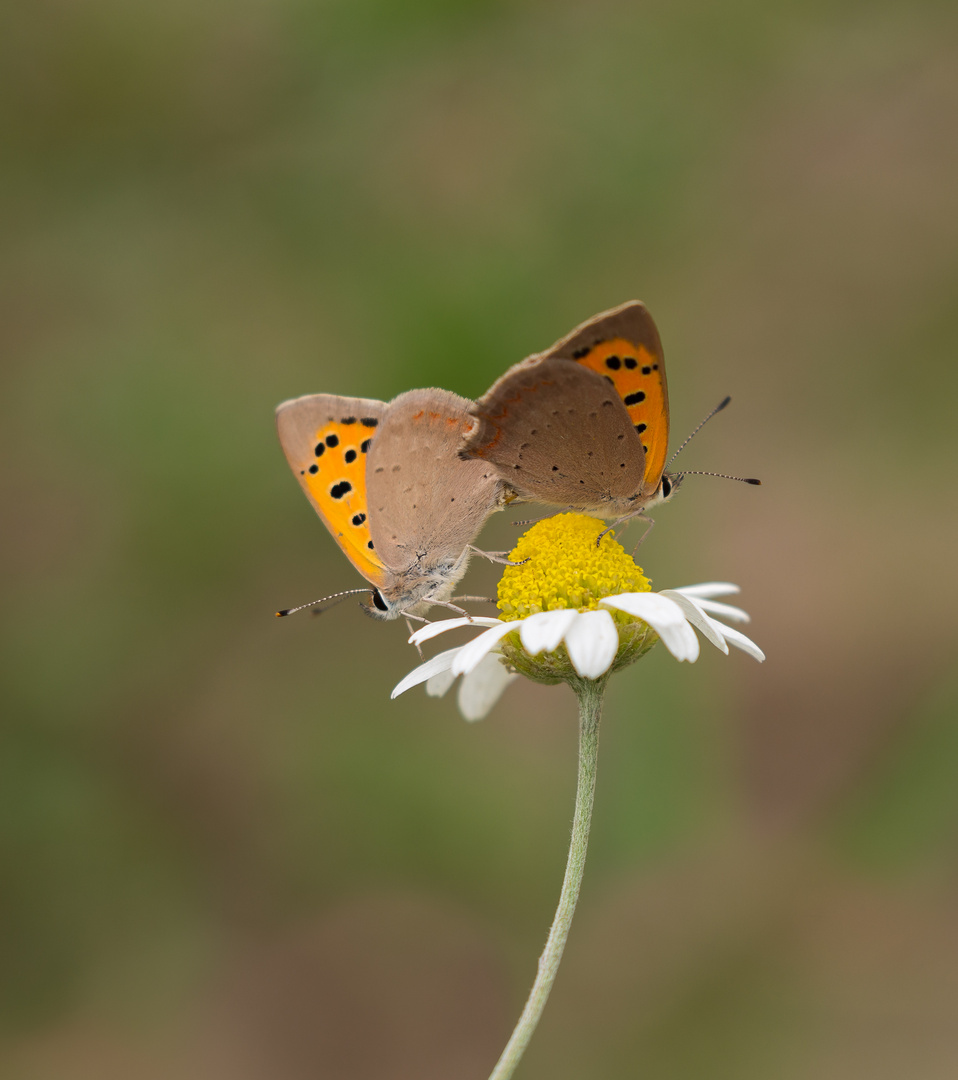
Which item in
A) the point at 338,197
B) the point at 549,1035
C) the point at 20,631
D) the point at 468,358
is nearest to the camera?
the point at 549,1035

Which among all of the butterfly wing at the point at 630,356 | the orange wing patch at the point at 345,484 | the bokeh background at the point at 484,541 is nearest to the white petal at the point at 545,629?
the butterfly wing at the point at 630,356

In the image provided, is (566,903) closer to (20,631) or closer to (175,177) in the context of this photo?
(20,631)

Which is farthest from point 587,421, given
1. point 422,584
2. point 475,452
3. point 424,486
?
point 422,584

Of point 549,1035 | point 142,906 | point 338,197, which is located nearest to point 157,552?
point 142,906

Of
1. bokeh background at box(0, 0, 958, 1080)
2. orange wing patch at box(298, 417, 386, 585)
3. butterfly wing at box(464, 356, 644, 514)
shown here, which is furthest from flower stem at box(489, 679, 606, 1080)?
bokeh background at box(0, 0, 958, 1080)

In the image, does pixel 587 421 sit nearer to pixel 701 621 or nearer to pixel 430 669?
pixel 701 621

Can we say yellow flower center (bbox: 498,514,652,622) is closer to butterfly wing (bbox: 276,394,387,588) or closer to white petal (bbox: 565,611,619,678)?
white petal (bbox: 565,611,619,678)
